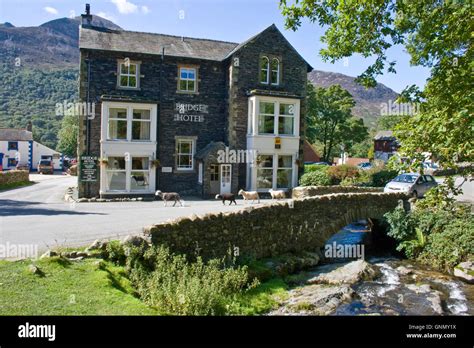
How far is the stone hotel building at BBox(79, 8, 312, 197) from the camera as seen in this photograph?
24266 mm

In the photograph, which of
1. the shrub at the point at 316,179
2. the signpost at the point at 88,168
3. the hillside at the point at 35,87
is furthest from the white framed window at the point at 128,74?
the hillside at the point at 35,87

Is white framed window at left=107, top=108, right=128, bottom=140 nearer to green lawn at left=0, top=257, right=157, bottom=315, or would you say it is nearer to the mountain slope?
green lawn at left=0, top=257, right=157, bottom=315

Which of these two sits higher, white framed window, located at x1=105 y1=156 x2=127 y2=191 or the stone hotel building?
the stone hotel building

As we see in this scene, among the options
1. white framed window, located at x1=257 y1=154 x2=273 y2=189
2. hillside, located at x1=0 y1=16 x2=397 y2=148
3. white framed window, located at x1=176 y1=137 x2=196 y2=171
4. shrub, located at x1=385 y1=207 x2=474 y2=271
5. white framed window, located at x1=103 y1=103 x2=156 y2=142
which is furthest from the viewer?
hillside, located at x1=0 y1=16 x2=397 y2=148

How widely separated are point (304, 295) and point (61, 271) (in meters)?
6.41

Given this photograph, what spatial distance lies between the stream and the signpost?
1519 centimetres

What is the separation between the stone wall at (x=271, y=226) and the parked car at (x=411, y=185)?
10.3 feet

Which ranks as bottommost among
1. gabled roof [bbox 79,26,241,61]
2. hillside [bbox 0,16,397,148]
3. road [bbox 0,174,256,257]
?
road [bbox 0,174,256,257]

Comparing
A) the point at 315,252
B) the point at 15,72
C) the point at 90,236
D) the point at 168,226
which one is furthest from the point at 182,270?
the point at 15,72

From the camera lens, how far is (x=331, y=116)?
175 ft

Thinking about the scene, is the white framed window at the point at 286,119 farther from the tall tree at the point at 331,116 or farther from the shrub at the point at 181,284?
the tall tree at the point at 331,116

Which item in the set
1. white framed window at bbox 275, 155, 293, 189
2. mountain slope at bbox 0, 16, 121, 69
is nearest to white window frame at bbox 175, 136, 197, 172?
white framed window at bbox 275, 155, 293, 189

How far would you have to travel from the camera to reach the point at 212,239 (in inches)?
448
